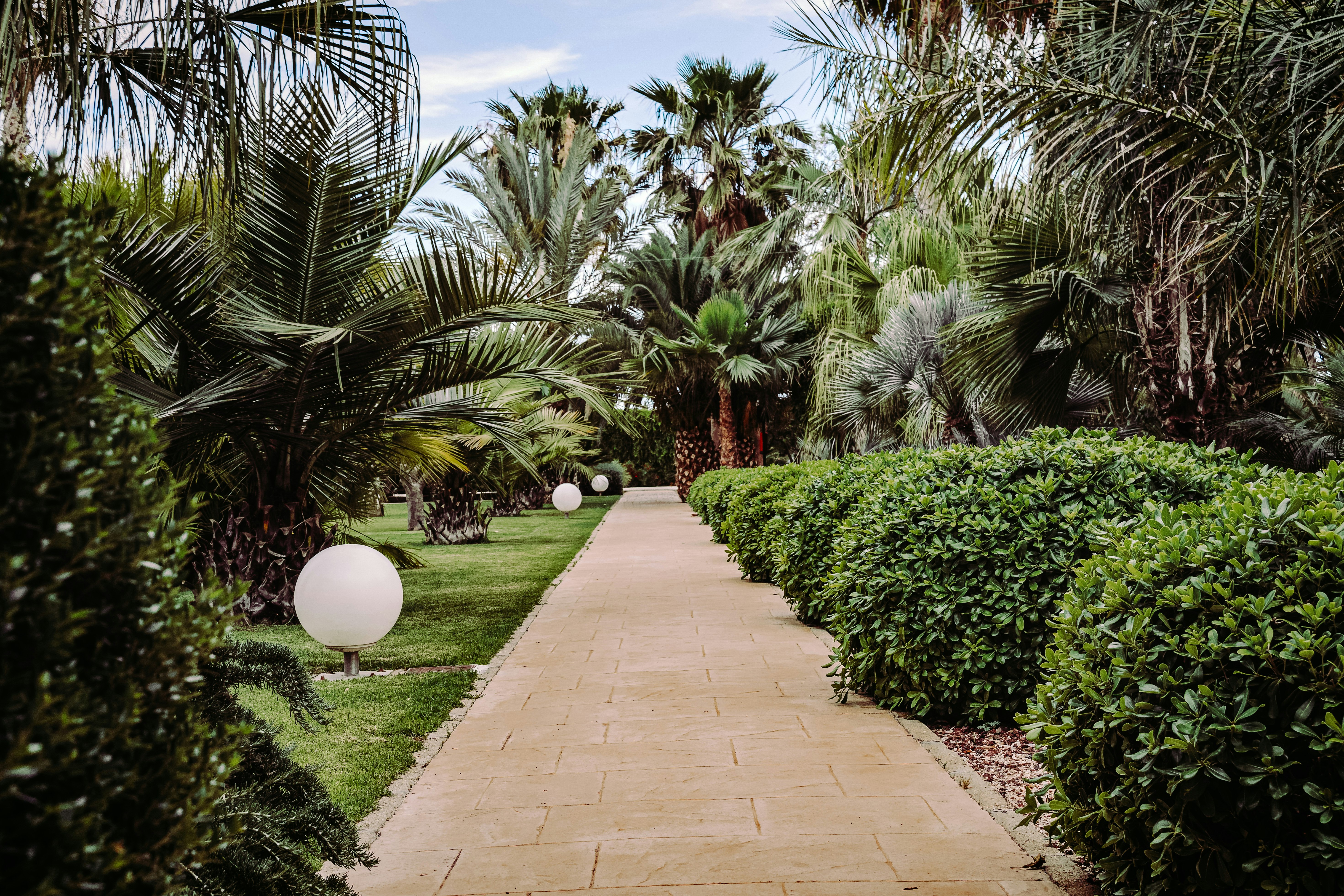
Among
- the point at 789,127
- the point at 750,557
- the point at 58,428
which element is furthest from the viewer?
the point at 789,127

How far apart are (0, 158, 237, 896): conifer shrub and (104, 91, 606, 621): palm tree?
16.8 feet

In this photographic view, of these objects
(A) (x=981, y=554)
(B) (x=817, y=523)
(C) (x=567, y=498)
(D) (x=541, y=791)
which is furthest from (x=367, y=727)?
(C) (x=567, y=498)

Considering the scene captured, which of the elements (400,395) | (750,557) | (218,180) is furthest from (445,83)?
(750,557)

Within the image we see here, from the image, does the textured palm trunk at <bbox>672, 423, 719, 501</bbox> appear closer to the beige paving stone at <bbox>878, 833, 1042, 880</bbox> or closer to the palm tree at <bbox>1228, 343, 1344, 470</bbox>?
the palm tree at <bbox>1228, 343, 1344, 470</bbox>

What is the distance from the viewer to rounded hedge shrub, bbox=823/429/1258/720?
14.6 ft

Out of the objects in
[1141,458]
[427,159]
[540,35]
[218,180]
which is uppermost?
[540,35]

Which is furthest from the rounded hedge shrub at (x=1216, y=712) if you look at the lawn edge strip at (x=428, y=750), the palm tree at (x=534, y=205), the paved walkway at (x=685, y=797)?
the palm tree at (x=534, y=205)

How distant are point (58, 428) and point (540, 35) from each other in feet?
51.0

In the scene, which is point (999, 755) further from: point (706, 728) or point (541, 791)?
point (541, 791)

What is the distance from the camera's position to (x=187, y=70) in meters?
3.14

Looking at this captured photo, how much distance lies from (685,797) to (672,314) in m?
20.1

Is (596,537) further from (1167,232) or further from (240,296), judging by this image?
(1167,232)

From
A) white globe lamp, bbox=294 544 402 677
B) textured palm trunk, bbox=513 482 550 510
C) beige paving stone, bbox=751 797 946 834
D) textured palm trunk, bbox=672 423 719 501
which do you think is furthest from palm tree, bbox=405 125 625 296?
beige paving stone, bbox=751 797 946 834

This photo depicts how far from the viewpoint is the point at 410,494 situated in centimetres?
1944
